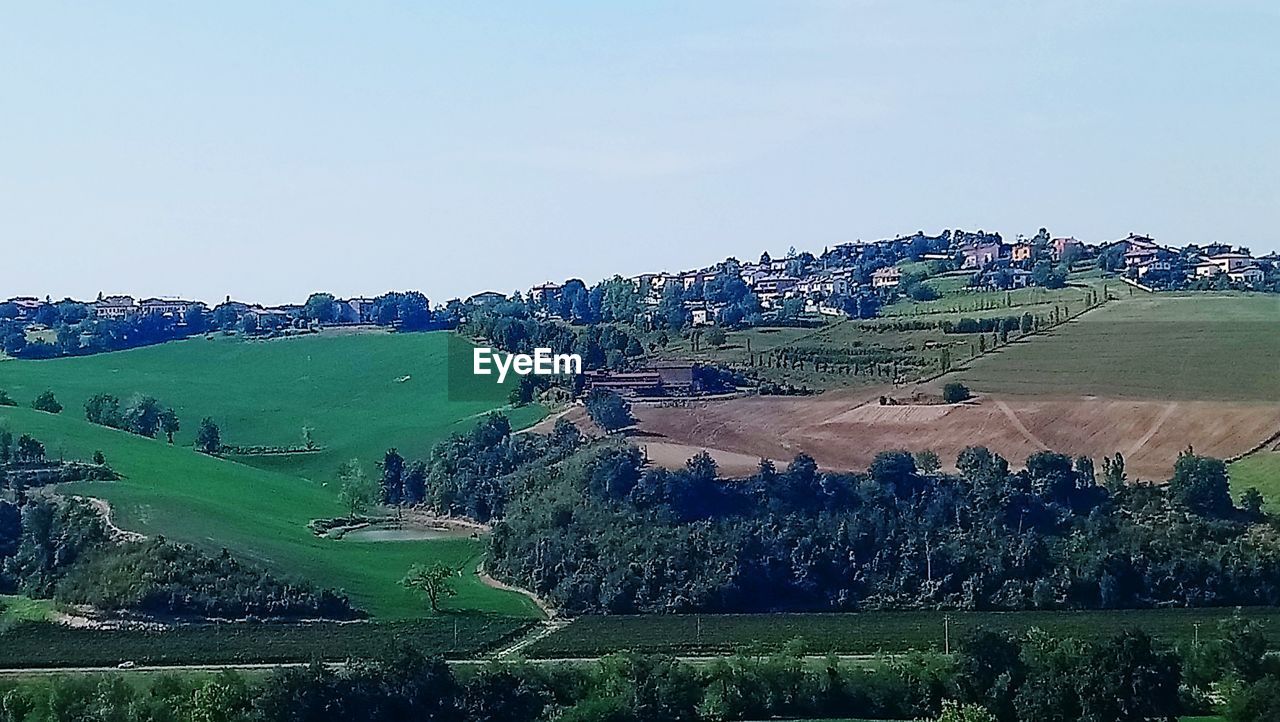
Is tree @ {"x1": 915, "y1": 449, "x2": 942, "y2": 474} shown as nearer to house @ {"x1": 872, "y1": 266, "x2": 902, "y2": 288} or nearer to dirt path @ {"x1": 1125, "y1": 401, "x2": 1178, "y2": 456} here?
dirt path @ {"x1": 1125, "y1": 401, "x2": 1178, "y2": 456}

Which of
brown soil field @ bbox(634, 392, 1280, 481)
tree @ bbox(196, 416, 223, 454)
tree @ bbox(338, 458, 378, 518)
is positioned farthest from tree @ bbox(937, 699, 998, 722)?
tree @ bbox(196, 416, 223, 454)

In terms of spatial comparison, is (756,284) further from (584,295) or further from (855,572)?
(855,572)

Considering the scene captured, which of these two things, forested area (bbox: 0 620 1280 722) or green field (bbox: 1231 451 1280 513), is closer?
forested area (bbox: 0 620 1280 722)

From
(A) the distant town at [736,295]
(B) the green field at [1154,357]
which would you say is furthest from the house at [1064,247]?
(B) the green field at [1154,357]

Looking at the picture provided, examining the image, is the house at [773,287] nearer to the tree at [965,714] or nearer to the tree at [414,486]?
the tree at [414,486]

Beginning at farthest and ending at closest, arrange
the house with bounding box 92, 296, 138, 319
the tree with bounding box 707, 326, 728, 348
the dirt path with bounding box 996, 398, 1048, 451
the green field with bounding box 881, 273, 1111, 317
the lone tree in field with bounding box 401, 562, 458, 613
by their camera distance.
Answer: the house with bounding box 92, 296, 138, 319, the green field with bounding box 881, 273, 1111, 317, the tree with bounding box 707, 326, 728, 348, the dirt path with bounding box 996, 398, 1048, 451, the lone tree in field with bounding box 401, 562, 458, 613
